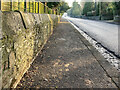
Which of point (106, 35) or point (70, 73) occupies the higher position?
point (106, 35)

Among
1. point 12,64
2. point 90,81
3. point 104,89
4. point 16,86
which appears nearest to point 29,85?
point 16,86

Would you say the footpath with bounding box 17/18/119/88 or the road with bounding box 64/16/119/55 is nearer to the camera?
the footpath with bounding box 17/18/119/88

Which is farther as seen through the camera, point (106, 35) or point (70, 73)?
point (106, 35)

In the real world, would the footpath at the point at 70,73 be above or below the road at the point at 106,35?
below

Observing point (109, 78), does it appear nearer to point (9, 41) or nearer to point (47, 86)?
point (47, 86)

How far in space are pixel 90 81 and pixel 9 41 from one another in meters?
1.82

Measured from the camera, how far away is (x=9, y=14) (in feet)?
8.37

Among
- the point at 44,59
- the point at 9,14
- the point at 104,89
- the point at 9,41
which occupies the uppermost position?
the point at 9,14

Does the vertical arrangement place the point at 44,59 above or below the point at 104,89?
above

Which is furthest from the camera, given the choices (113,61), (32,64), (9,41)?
(113,61)

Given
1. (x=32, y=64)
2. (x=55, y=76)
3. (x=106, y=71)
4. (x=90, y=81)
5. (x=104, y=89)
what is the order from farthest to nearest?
(x=32, y=64), (x=106, y=71), (x=55, y=76), (x=90, y=81), (x=104, y=89)

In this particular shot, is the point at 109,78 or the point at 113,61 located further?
the point at 113,61

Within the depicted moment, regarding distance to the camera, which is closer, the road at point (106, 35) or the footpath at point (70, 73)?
the footpath at point (70, 73)

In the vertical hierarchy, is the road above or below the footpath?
above
